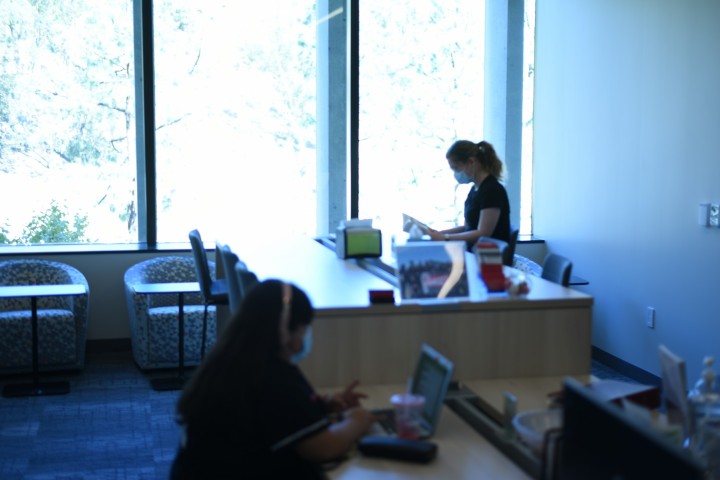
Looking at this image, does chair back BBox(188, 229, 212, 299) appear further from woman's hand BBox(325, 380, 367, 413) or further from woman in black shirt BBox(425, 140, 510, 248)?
woman's hand BBox(325, 380, 367, 413)

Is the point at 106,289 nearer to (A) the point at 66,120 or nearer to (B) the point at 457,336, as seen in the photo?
(A) the point at 66,120

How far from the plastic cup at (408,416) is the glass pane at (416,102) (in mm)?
4687

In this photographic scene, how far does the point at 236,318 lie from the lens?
2.31 m

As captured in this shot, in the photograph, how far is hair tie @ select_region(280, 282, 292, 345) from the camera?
7.68 ft

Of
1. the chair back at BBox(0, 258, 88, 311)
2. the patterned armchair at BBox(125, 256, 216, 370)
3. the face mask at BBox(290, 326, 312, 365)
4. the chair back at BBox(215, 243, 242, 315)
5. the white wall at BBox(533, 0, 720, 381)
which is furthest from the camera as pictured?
the chair back at BBox(0, 258, 88, 311)

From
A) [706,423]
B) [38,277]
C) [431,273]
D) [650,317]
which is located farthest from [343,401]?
[38,277]

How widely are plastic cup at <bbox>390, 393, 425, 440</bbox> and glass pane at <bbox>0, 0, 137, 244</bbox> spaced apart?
15.3ft

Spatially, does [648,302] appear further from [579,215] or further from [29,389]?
[29,389]

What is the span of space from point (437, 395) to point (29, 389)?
3758 mm

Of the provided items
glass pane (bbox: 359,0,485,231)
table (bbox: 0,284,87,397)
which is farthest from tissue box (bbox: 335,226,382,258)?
glass pane (bbox: 359,0,485,231)

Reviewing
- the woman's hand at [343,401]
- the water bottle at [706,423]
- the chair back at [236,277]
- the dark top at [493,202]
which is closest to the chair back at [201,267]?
the chair back at [236,277]

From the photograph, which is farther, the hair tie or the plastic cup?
the plastic cup

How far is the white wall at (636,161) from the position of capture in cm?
510

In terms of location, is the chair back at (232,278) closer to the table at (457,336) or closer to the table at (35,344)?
the table at (457,336)
